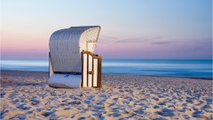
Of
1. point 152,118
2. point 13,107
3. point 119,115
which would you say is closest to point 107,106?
point 119,115

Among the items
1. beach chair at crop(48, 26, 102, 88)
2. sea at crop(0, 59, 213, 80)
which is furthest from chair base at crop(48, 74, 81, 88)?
sea at crop(0, 59, 213, 80)

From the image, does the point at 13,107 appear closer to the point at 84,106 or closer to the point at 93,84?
the point at 84,106

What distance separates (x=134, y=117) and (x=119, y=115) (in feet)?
0.93

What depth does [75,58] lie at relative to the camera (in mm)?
9094

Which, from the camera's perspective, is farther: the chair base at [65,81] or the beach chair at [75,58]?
the chair base at [65,81]

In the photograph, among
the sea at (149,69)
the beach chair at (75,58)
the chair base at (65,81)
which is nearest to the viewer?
the beach chair at (75,58)

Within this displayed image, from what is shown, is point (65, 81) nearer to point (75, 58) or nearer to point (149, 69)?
point (75, 58)

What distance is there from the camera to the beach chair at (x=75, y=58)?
29.1 ft

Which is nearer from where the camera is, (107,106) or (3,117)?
(3,117)

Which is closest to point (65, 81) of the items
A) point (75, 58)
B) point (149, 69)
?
point (75, 58)

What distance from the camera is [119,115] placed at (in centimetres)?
493

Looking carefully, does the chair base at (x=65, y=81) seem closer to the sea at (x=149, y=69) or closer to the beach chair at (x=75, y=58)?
the beach chair at (x=75, y=58)

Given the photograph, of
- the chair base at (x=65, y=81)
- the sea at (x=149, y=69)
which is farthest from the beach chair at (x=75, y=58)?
the sea at (x=149, y=69)

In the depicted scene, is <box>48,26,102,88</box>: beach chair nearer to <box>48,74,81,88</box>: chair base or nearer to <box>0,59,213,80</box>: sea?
<box>48,74,81,88</box>: chair base
